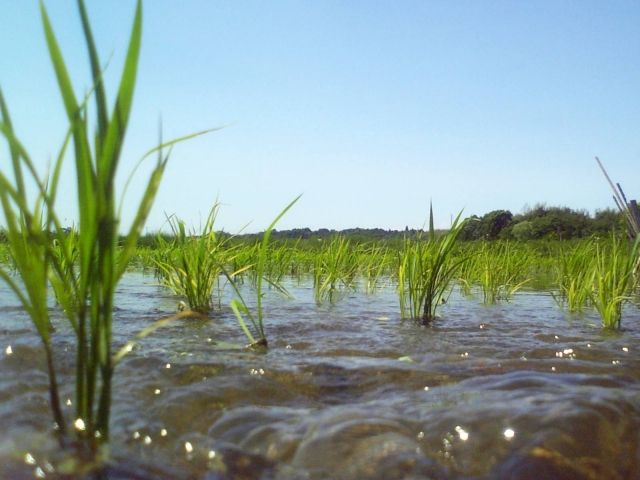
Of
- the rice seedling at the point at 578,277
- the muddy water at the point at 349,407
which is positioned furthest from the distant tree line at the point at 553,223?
the muddy water at the point at 349,407

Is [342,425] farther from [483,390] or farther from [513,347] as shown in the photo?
[513,347]

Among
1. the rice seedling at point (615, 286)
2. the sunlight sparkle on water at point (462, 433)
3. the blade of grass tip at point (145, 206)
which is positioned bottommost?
the sunlight sparkle on water at point (462, 433)

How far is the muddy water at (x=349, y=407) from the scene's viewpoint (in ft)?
3.64

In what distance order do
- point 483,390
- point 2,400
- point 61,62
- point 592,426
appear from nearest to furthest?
point 61,62
point 592,426
point 2,400
point 483,390

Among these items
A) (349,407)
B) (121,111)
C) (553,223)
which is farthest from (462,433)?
(553,223)

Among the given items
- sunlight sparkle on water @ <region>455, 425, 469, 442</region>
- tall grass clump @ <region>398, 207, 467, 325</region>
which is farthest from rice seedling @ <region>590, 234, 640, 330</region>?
sunlight sparkle on water @ <region>455, 425, 469, 442</region>

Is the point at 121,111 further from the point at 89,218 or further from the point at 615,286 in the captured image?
the point at 615,286

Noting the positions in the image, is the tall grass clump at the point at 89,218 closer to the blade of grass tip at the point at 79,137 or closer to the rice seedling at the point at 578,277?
the blade of grass tip at the point at 79,137

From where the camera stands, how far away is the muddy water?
1.11 meters

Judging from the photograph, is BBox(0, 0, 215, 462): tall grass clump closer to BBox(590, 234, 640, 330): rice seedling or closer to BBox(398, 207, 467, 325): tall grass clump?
BBox(398, 207, 467, 325): tall grass clump

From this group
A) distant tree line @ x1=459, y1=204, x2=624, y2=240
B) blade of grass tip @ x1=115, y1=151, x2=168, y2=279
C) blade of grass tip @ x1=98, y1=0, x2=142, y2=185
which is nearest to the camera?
blade of grass tip @ x1=98, y1=0, x2=142, y2=185

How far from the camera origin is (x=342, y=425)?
130cm

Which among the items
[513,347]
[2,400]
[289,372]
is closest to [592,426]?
[289,372]

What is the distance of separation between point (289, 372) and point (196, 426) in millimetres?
577
